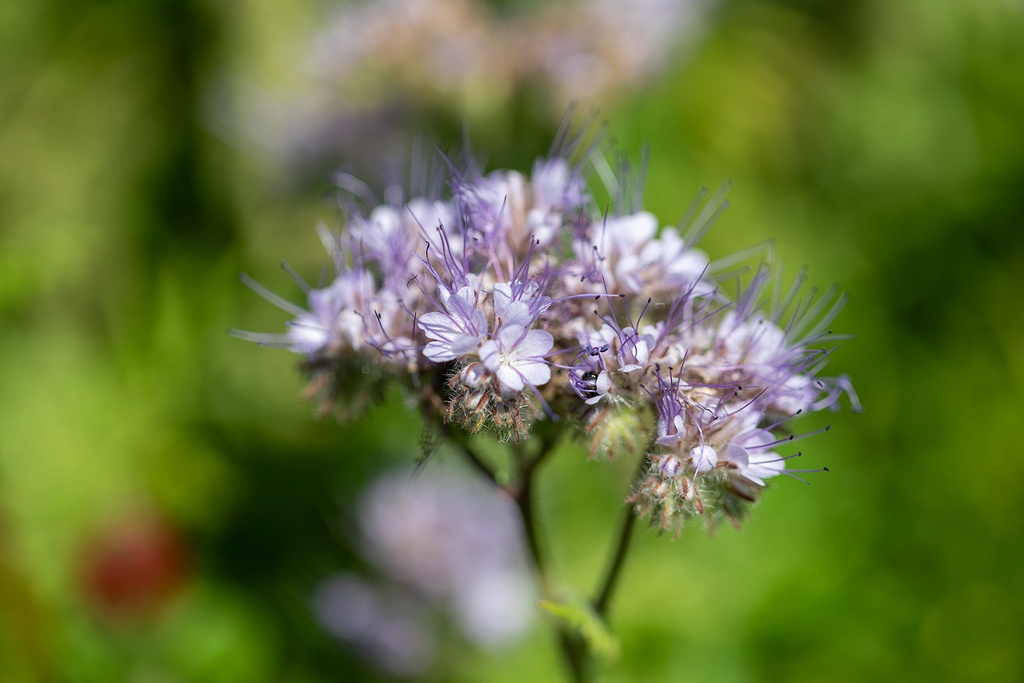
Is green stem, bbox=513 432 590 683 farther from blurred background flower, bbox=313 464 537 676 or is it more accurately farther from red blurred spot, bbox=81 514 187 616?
red blurred spot, bbox=81 514 187 616

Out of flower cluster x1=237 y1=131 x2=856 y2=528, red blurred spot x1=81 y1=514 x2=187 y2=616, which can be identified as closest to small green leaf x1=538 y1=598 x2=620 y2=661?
flower cluster x1=237 y1=131 x2=856 y2=528

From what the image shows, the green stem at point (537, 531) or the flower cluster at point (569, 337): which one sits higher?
the flower cluster at point (569, 337)

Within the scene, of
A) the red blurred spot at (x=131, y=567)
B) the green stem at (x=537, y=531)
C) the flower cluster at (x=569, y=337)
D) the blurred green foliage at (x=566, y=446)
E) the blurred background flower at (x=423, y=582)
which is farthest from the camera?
the blurred background flower at (x=423, y=582)

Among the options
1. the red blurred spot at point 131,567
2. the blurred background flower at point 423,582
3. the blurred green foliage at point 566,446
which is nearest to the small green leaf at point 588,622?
the blurred green foliage at point 566,446

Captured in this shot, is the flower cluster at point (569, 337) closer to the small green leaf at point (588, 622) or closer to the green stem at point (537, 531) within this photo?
the green stem at point (537, 531)

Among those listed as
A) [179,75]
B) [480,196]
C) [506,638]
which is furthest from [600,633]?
[179,75]

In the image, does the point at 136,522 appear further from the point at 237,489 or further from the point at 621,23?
the point at 621,23

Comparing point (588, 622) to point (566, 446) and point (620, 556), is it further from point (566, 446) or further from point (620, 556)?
point (566, 446)
